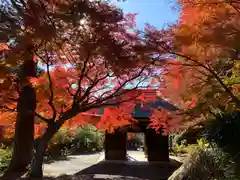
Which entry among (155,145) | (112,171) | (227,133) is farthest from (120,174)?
(155,145)

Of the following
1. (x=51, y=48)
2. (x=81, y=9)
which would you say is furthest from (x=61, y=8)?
(x=51, y=48)

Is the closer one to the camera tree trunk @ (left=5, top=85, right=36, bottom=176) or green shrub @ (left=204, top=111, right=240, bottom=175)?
green shrub @ (left=204, top=111, right=240, bottom=175)

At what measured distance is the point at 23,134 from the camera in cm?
873

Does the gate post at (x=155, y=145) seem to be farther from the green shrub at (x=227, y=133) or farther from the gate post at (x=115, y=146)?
the green shrub at (x=227, y=133)

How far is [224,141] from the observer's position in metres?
6.66

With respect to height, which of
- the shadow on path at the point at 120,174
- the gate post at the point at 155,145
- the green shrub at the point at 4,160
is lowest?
the shadow on path at the point at 120,174

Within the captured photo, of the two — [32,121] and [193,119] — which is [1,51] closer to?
[32,121]

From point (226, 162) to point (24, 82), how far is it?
5.09 m

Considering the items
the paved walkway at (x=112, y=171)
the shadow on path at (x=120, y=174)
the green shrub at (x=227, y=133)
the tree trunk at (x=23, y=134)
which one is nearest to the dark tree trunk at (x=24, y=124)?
the tree trunk at (x=23, y=134)

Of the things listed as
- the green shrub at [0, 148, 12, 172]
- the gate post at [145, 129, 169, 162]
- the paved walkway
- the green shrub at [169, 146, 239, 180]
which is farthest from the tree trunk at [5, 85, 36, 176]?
the gate post at [145, 129, 169, 162]

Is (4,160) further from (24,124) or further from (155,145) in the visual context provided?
(155,145)

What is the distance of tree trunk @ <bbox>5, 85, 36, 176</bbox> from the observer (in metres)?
8.52

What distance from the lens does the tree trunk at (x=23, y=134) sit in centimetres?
852

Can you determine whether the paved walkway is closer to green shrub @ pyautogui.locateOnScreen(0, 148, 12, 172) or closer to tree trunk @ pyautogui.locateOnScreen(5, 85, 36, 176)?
tree trunk @ pyautogui.locateOnScreen(5, 85, 36, 176)
